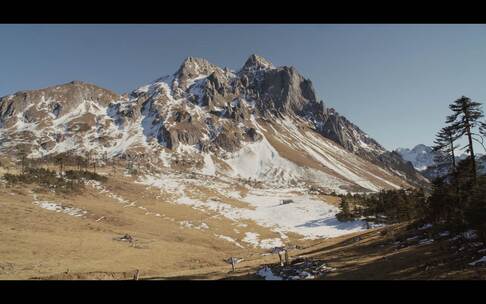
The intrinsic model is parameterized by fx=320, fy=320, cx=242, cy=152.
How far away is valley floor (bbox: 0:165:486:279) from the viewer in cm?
3322

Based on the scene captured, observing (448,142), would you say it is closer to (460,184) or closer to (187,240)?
(460,184)

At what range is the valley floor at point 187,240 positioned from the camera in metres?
33.2

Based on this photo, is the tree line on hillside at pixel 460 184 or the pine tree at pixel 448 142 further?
the pine tree at pixel 448 142

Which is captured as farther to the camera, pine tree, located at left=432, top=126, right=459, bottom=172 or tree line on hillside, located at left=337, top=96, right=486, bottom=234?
pine tree, located at left=432, top=126, right=459, bottom=172

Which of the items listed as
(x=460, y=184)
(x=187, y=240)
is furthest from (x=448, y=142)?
(x=187, y=240)

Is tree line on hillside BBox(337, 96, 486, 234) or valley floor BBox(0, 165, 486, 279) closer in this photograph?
tree line on hillside BBox(337, 96, 486, 234)

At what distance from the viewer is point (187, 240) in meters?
77.9

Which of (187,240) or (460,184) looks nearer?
(460,184)

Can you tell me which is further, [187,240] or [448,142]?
[187,240]

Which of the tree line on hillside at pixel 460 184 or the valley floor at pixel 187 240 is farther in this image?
the valley floor at pixel 187 240
